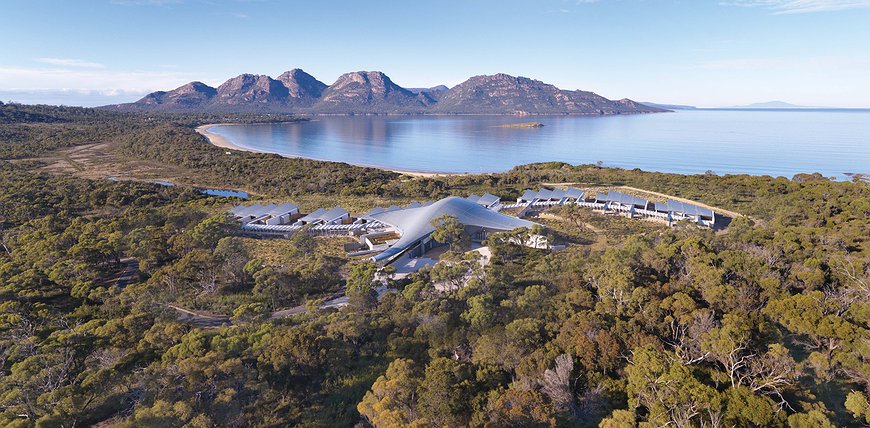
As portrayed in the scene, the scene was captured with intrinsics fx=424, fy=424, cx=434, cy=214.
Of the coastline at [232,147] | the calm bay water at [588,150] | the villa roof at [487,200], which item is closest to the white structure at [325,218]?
the villa roof at [487,200]

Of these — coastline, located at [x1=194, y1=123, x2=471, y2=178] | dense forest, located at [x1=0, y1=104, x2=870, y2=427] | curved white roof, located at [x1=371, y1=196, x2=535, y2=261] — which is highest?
A: coastline, located at [x1=194, y1=123, x2=471, y2=178]

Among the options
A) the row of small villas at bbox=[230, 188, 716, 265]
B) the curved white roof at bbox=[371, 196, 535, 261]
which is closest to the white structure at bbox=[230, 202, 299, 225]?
the row of small villas at bbox=[230, 188, 716, 265]

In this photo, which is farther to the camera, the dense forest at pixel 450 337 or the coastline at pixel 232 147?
the coastline at pixel 232 147

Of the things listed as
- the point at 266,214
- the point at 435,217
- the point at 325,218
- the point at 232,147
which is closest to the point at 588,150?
the point at 435,217

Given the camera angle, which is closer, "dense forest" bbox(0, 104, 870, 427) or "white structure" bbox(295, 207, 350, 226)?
"dense forest" bbox(0, 104, 870, 427)

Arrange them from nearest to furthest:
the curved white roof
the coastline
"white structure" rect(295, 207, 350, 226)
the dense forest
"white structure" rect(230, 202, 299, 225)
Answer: the dense forest, the curved white roof, "white structure" rect(295, 207, 350, 226), "white structure" rect(230, 202, 299, 225), the coastline

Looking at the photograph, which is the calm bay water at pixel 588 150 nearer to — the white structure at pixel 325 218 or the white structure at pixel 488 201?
the white structure at pixel 488 201

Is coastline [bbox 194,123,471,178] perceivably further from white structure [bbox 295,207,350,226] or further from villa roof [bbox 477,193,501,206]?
white structure [bbox 295,207,350,226]
